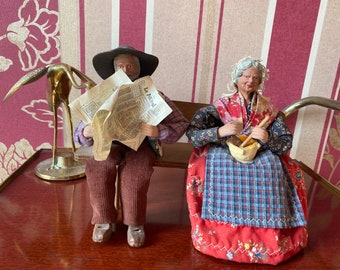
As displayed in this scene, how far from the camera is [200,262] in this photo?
2.42ft

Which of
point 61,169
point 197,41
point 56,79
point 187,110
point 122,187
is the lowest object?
point 61,169

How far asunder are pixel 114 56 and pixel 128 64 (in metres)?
0.05

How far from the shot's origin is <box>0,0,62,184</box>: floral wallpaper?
1.11m

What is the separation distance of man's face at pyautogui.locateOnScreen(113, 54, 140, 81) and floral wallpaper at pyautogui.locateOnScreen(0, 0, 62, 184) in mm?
500

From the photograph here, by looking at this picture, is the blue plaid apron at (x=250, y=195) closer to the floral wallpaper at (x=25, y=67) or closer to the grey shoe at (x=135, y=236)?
the grey shoe at (x=135, y=236)

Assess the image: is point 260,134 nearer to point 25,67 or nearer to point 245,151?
point 245,151

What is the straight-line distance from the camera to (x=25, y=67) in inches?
46.7

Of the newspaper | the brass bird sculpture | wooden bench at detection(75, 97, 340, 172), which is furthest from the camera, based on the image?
wooden bench at detection(75, 97, 340, 172)

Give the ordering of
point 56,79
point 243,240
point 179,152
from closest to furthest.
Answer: point 243,240 → point 56,79 → point 179,152

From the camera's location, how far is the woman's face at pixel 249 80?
782 millimetres

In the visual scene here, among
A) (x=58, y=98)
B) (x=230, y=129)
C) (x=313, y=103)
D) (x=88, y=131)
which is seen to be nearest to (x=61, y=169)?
(x=58, y=98)

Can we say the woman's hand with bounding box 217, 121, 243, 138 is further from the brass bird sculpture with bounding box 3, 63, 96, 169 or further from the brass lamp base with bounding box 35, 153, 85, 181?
the brass lamp base with bounding box 35, 153, 85, 181

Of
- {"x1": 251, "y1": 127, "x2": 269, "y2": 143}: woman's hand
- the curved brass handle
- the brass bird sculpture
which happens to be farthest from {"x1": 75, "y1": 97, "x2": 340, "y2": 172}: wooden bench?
{"x1": 251, "y1": 127, "x2": 269, "y2": 143}: woman's hand

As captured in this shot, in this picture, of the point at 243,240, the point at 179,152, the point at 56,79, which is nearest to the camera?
the point at 243,240
